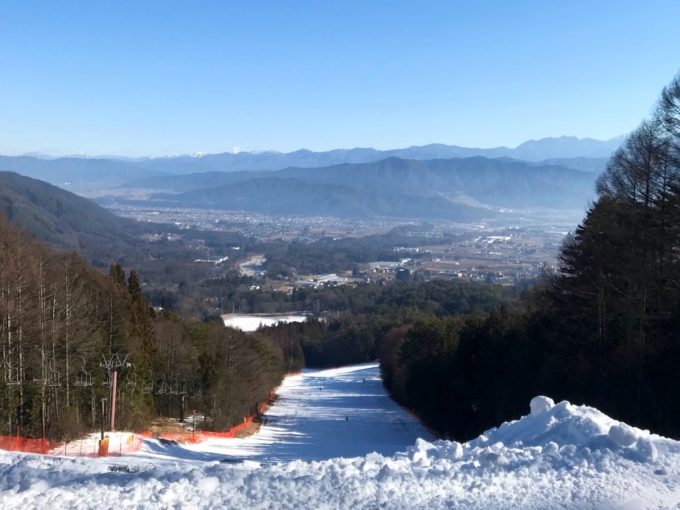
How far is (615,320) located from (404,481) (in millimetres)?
13595

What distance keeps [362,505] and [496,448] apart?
9.62ft

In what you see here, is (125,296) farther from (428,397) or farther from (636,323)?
(636,323)

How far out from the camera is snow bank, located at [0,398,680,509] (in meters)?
7.39

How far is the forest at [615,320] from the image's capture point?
1639 cm

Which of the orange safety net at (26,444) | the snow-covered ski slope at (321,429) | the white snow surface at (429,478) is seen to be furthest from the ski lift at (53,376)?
the white snow surface at (429,478)

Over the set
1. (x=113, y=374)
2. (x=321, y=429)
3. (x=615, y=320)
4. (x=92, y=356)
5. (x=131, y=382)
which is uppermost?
(x=615, y=320)

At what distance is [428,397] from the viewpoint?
32.8 metres

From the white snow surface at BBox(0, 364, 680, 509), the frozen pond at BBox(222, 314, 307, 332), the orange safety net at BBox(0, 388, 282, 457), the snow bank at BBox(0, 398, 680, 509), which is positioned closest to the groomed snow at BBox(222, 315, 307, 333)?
the frozen pond at BBox(222, 314, 307, 332)

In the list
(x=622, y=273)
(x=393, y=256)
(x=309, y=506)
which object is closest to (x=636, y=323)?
(x=622, y=273)

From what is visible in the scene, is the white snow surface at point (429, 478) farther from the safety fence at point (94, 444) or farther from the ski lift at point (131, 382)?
the ski lift at point (131, 382)

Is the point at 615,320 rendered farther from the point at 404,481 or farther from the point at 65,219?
the point at 65,219

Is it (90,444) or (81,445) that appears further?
(90,444)

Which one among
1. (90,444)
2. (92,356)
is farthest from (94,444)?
(92,356)

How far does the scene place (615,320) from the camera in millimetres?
19547
